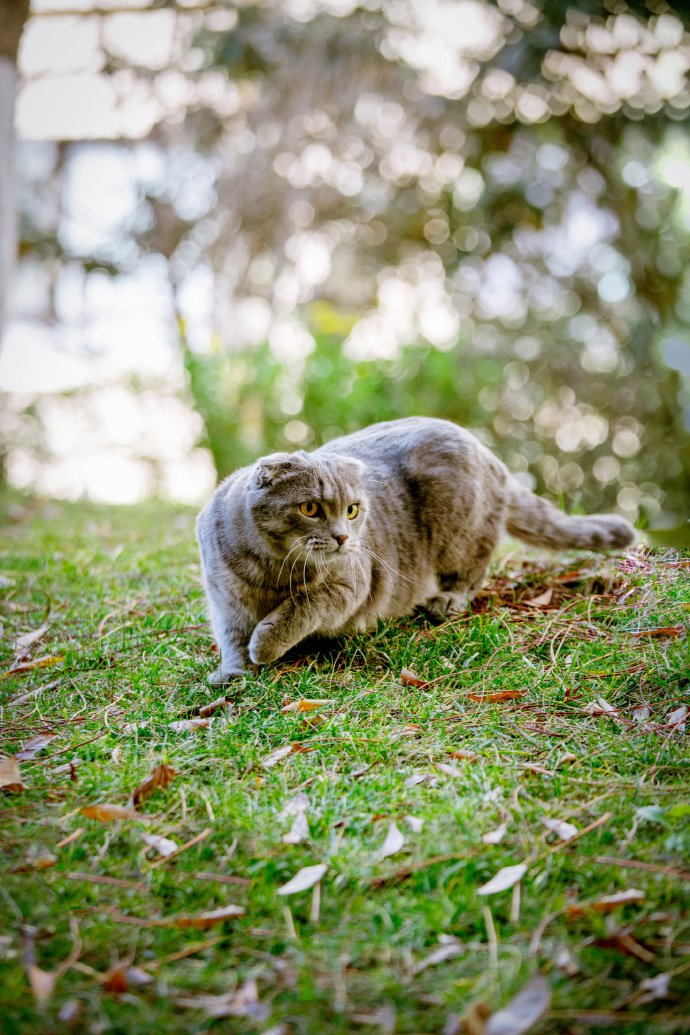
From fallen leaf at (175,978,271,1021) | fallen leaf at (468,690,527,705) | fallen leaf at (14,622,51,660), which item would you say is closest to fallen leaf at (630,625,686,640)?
fallen leaf at (468,690,527,705)

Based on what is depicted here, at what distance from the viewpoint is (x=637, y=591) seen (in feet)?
11.0

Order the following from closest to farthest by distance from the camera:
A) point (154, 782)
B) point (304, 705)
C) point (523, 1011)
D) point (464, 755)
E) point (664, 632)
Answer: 1. point (523, 1011)
2. point (154, 782)
3. point (464, 755)
4. point (304, 705)
5. point (664, 632)

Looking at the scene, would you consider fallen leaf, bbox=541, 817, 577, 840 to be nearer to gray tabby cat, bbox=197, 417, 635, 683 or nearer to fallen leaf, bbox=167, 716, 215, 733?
fallen leaf, bbox=167, 716, 215, 733

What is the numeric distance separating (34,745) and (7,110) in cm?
510

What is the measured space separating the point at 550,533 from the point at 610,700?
3.88 ft

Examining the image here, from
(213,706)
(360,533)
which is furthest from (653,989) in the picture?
(360,533)

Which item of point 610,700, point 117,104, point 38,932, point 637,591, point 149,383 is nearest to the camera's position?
point 38,932

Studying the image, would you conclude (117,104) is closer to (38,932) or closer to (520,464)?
(520,464)

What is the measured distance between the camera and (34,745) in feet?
8.75

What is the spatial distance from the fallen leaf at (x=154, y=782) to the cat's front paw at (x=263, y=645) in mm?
655

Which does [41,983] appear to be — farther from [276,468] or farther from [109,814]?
[276,468]

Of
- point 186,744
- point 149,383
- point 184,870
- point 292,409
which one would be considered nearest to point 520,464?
point 292,409

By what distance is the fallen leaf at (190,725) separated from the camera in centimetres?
272

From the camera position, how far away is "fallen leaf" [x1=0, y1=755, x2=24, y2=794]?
7.88 ft
